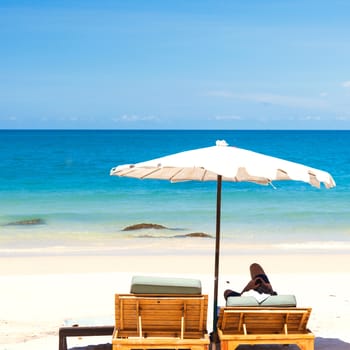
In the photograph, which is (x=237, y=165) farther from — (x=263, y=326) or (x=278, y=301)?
(x=263, y=326)

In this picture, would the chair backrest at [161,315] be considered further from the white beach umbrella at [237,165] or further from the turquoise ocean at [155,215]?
the turquoise ocean at [155,215]

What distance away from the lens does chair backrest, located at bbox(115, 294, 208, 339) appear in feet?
17.6

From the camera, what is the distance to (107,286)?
30.4 feet

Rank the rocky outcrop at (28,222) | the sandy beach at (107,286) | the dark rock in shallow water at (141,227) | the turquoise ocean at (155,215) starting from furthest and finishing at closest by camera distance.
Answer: the rocky outcrop at (28,222) < the dark rock in shallow water at (141,227) < the turquoise ocean at (155,215) < the sandy beach at (107,286)

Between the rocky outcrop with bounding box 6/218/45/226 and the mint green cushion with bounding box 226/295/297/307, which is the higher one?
the rocky outcrop with bounding box 6/218/45/226

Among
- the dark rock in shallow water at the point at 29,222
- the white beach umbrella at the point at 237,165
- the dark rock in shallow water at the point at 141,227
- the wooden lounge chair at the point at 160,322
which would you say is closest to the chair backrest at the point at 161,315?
the wooden lounge chair at the point at 160,322

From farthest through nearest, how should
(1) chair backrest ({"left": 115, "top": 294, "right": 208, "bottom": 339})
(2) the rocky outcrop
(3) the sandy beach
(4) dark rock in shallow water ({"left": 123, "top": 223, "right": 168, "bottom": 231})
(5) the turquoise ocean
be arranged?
1. (2) the rocky outcrop
2. (4) dark rock in shallow water ({"left": 123, "top": 223, "right": 168, "bottom": 231})
3. (5) the turquoise ocean
4. (3) the sandy beach
5. (1) chair backrest ({"left": 115, "top": 294, "right": 208, "bottom": 339})

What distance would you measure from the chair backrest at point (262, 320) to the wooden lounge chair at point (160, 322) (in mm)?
198

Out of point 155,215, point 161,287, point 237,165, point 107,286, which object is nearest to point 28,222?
point 155,215

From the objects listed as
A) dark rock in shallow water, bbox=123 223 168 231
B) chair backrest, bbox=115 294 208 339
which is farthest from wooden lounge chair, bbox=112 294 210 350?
dark rock in shallow water, bbox=123 223 168 231

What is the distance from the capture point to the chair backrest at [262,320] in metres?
5.43

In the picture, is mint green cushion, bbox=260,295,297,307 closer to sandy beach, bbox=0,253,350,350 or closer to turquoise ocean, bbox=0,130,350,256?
sandy beach, bbox=0,253,350,350

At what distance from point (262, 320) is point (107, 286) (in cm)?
412

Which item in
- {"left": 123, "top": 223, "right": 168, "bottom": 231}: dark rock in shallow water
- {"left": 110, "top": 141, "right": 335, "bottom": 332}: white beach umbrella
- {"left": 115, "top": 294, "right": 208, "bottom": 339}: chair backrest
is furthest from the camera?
{"left": 123, "top": 223, "right": 168, "bottom": 231}: dark rock in shallow water
